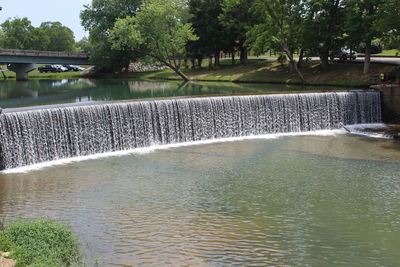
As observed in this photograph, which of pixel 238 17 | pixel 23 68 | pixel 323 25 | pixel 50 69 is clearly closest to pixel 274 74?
pixel 323 25

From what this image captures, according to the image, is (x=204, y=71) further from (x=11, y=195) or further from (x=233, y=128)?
(x=11, y=195)

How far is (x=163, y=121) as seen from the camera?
75.3 ft

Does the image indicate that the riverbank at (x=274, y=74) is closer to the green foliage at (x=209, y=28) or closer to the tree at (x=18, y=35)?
the green foliage at (x=209, y=28)

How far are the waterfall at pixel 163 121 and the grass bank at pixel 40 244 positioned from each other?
9433 millimetres

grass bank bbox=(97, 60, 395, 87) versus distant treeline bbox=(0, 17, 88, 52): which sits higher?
distant treeline bbox=(0, 17, 88, 52)

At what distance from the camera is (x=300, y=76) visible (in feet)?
137

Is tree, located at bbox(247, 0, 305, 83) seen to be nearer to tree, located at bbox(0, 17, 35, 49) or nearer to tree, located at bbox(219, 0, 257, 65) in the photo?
tree, located at bbox(219, 0, 257, 65)

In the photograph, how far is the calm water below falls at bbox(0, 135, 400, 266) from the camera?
410 inches

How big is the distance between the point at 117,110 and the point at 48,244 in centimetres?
1293

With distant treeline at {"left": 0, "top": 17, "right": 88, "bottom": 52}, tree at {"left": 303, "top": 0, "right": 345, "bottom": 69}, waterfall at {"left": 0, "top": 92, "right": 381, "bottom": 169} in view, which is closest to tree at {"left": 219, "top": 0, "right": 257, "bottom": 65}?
tree at {"left": 303, "top": 0, "right": 345, "bottom": 69}

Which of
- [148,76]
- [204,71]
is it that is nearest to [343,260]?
[204,71]

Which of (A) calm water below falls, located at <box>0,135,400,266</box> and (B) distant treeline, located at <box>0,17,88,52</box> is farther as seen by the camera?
(B) distant treeline, located at <box>0,17,88,52</box>

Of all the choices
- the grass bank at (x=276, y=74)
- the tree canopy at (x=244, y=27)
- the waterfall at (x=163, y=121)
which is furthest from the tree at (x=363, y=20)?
the waterfall at (x=163, y=121)

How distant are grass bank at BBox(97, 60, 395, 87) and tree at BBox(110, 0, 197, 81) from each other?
18.0 feet
